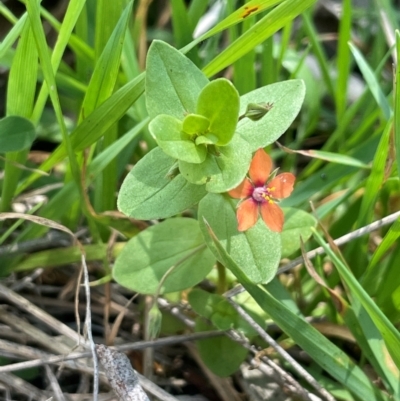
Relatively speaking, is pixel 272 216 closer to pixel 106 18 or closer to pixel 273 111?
pixel 273 111

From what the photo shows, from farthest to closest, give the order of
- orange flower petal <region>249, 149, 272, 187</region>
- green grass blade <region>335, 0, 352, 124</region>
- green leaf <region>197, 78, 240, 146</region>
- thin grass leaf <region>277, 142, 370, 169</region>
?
1. green grass blade <region>335, 0, 352, 124</region>
2. thin grass leaf <region>277, 142, 370, 169</region>
3. orange flower petal <region>249, 149, 272, 187</region>
4. green leaf <region>197, 78, 240, 146</region>

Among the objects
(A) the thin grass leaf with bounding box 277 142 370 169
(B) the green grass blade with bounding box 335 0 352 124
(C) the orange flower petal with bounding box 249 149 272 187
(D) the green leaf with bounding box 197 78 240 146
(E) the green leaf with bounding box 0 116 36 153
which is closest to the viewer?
(D) the green leaf with bounding box 197 78 240 146

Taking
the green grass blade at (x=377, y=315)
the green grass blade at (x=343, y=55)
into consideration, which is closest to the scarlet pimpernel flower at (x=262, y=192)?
the green grass blade at (x=377, y=315)

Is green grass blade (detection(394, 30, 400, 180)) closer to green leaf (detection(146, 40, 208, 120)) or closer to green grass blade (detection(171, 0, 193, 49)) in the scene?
green leaf (detection(146, 40, 208, 120))

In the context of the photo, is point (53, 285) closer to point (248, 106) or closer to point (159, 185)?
point (159, 185)

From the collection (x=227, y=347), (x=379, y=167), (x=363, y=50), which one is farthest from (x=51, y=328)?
(x=363, y=50)

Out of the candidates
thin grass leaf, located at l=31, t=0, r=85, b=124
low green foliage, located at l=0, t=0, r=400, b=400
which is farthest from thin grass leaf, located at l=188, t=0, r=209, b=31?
thin grass leaf, located at l=31, t=0, r=85, b=124

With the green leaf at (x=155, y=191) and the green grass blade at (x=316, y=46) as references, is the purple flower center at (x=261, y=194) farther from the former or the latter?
the green grass blade at (x=316, y=46)
